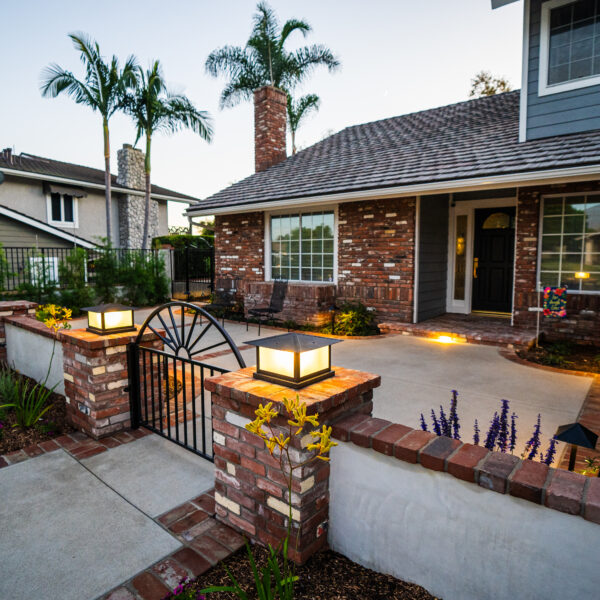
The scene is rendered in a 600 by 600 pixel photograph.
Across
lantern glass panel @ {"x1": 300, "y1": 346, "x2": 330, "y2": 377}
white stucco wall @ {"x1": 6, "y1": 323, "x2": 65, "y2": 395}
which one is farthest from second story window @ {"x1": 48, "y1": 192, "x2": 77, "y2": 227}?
lantern glass panel @ {"x1": 300, "y1": 346, "x2": 330, "y2": 377}

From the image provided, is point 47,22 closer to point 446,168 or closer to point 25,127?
point 446,168

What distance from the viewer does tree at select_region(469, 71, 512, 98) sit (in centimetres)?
1847

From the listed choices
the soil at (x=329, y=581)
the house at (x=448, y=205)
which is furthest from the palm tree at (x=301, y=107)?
the soil at (x=329, y=581)

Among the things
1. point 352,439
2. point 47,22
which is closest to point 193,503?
point 352,439

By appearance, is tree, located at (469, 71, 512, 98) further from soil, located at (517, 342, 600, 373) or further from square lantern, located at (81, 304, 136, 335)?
square lantern, located at (81, 304, 136, 335)

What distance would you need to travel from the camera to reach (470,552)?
1.49 metres

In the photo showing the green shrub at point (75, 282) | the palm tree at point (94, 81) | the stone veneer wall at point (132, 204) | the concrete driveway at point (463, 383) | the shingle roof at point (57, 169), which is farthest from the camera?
the stone veneer wall at point (132, 204)

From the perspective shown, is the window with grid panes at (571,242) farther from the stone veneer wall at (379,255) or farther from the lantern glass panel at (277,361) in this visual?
the lantern glass panel at (277,361)

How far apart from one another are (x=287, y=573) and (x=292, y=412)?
0.69 m

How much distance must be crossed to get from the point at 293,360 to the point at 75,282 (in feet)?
30.5

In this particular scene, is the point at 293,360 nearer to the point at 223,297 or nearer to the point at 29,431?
the point at 29,431

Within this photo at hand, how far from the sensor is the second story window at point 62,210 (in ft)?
49.4

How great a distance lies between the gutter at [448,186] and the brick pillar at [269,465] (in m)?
4.96

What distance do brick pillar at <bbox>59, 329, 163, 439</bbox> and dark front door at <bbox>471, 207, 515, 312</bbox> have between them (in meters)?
7.20
